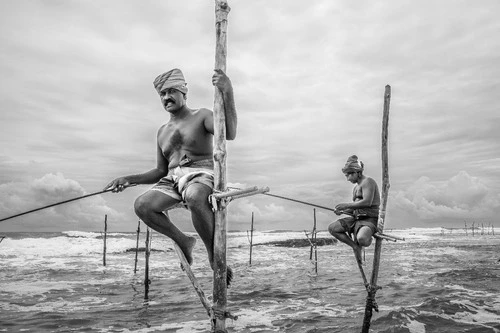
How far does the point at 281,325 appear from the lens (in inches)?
358

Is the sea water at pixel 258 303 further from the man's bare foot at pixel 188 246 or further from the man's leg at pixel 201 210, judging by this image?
the man's leg at pixel 201 210

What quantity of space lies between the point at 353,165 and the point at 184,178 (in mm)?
5036

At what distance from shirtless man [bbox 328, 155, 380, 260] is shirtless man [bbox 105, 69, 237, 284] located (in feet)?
13.2

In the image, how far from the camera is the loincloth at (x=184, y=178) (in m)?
4.52

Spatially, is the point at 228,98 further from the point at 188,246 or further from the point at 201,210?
the point at 188,246

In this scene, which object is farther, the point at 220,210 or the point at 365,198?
the point at 365,198

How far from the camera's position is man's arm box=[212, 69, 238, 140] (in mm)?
4367

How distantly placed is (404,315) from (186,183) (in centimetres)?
721

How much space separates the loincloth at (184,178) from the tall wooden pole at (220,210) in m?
0.21

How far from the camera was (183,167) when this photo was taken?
15.4 ft

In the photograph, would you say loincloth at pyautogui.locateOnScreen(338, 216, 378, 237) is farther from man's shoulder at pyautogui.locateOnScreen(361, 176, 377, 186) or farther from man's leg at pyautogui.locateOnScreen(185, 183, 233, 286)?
man's leg at pyautogui.locateOnScreen(185, 183, 233, 286)

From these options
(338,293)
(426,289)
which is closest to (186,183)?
(338,293)

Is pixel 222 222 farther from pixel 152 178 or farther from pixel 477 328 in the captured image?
pixel 477 328

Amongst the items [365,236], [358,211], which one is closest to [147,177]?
[365,236]
